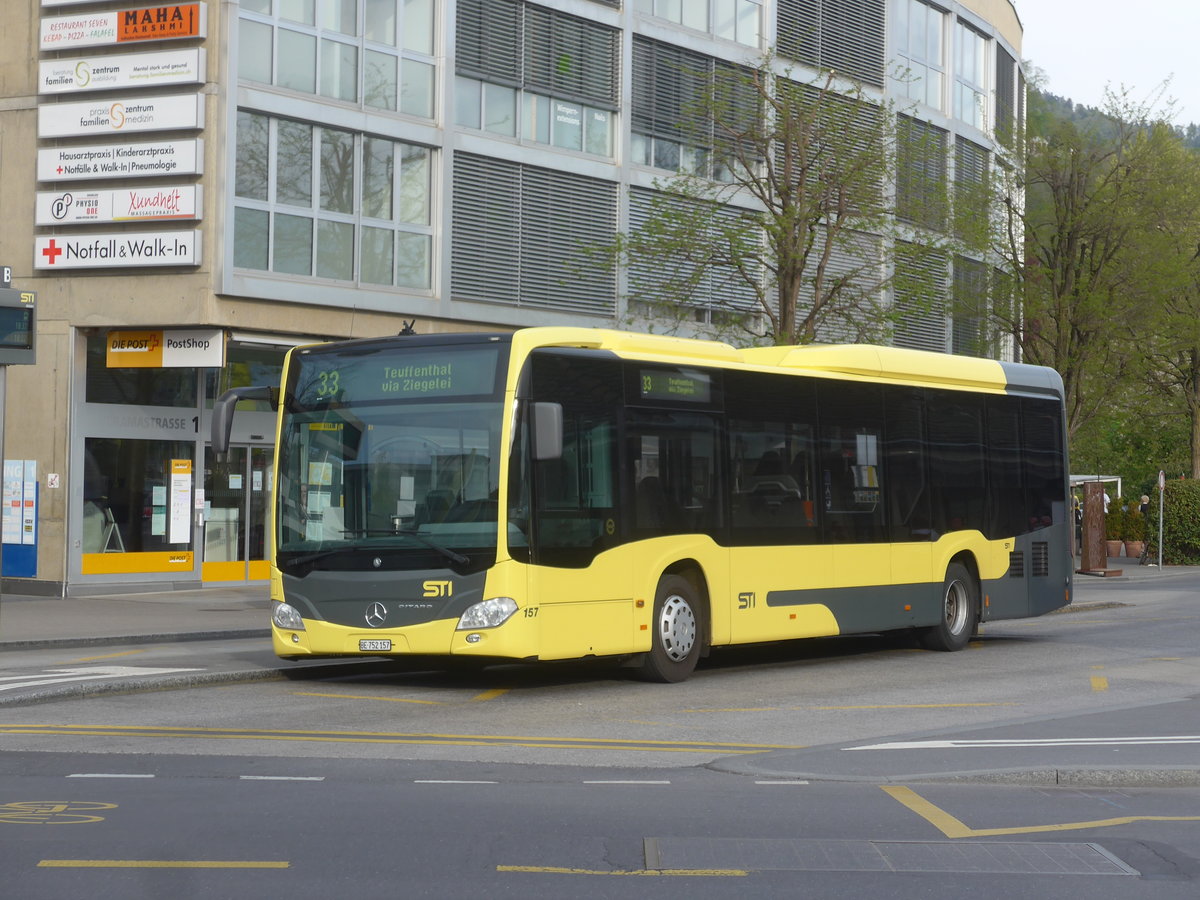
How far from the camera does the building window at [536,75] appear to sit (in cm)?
3036

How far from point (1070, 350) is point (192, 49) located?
20.3 m

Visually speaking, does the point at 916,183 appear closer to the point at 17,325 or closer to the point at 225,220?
the point at 225,220

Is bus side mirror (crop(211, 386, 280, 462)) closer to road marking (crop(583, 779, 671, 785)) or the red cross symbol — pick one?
road marking (crop(583, 779, 671, 785))

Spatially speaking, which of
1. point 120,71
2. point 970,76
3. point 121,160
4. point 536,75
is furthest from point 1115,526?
point 120,71

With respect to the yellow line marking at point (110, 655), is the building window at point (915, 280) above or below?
above

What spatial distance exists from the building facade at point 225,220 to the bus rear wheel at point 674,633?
43.8ft

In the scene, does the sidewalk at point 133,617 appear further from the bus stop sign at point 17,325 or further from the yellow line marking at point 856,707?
the yellow line marking at point 856,707

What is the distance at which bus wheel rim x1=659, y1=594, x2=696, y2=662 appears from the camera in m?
15.0

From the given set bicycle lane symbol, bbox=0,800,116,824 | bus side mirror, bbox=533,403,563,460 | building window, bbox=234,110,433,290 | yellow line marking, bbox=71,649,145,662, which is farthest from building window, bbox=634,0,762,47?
bicycle lane symbol, bbox=0,800,116,824

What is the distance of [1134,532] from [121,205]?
116 ft

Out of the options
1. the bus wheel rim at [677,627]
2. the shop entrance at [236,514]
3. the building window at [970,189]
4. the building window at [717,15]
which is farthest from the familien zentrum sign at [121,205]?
the building window at [970,189]

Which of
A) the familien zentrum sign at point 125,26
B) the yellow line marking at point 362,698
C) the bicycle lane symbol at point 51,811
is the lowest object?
the yellow line marking at point 362,698

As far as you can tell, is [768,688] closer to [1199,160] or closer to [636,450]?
[636,450]

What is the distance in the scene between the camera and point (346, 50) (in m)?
28.4
